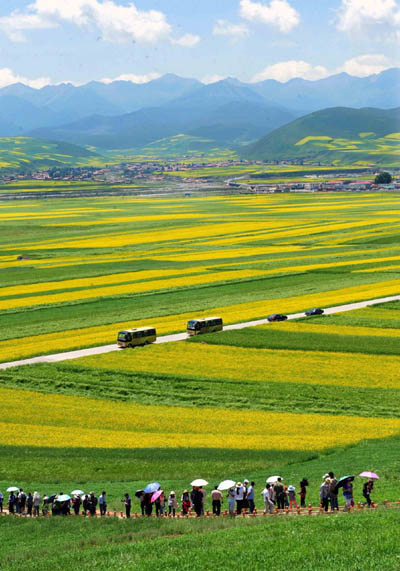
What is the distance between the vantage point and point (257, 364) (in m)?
58.9

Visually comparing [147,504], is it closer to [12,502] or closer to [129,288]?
[12,502]

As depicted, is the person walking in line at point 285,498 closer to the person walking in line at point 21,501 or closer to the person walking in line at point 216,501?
the person walking in line at point 216,501

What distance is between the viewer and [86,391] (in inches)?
2083

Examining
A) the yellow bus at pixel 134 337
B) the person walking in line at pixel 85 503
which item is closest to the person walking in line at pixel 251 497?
the person walking in line at pixel 85 503

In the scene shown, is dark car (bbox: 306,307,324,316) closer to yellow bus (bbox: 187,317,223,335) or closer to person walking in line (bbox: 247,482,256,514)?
yellow bus (bbox: 187,317,223,335)

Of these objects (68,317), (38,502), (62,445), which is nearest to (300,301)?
(68,317)

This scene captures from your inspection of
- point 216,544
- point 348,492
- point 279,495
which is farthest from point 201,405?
point 216,544

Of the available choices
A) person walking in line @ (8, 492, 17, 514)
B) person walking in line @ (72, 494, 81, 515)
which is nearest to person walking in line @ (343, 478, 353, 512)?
person walking in line @ (72, 494, 81, 515)

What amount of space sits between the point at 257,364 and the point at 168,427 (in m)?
15.0

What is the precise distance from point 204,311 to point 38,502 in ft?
159

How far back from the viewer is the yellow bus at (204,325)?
6838 centimetres

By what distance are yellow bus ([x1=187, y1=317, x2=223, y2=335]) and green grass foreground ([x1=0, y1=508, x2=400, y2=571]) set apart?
3868 centimetres

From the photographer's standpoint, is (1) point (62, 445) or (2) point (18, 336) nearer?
(1) point (62, 445)

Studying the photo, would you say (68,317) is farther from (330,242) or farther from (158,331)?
(330,242)
